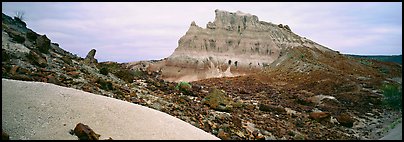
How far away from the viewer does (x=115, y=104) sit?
789 cm

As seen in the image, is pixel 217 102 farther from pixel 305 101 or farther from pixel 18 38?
pixel 18 38

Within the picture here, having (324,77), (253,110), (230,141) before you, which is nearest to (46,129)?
(230,141)

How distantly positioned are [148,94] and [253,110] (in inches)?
165

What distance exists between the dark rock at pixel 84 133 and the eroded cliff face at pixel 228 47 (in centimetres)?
2841

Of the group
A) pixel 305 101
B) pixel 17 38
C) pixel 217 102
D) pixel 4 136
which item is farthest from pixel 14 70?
pixel 305 101

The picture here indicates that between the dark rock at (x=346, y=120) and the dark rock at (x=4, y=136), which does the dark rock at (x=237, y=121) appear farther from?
the dark rock at (x=4, y=136)

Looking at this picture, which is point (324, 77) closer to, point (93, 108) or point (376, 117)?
point (376, 117)

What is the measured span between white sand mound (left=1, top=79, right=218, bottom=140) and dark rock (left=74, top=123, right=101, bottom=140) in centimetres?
13

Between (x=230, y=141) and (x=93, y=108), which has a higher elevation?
(x=93, y=108)

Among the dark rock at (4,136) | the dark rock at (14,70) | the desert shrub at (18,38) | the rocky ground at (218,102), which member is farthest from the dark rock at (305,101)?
the dark rock at (4,136)

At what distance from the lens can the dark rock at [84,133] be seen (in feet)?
19.9

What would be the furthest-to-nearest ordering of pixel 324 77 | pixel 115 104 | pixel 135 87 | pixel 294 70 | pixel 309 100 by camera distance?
pixel 294 70
pixel 324 77
pixel 309 100
pixel 135 87
pixel 115 104

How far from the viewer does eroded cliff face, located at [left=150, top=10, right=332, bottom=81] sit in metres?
34.9

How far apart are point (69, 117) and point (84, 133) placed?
0.98 meters
